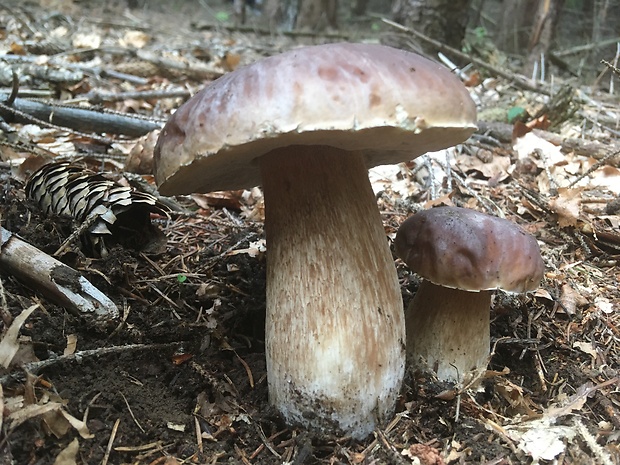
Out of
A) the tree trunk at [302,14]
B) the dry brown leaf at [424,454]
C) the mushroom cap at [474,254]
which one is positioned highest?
the tree trunk at [302,14]

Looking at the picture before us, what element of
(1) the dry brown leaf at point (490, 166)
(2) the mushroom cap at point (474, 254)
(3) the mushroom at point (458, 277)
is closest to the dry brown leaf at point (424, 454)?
(3) the mushroom at point (458, 277)

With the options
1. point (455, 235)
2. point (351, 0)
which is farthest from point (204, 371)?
point (351, 0)

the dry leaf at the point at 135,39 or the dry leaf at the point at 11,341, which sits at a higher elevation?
the dry leaf at the point at 135,39

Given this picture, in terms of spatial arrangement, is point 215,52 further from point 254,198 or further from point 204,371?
point 204,371

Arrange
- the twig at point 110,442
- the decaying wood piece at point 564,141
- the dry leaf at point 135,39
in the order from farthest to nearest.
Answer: the dry leaf at point 135,39
the decaying wood piece at point 564,141
the twig at point 110,442

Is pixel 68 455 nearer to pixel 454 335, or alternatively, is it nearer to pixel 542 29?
pixel 454 335

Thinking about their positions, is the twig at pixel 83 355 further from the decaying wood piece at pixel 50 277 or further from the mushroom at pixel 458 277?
the mushroom at pixel 458 277
